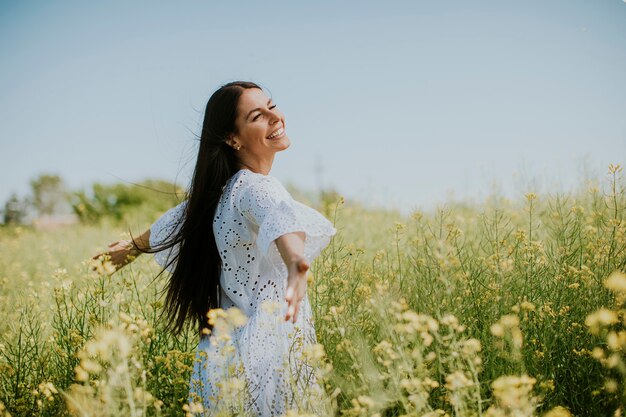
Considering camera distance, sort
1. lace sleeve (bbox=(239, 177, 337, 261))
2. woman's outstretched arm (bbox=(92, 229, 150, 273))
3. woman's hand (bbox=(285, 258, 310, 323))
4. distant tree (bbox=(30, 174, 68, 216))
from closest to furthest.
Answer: woman's hand (bbox=(285, 258, 310, 323)) → lace sleeve (bbox=(239, 177, 337, 261)) → woman's outstretched arm (bbox=(92, 229, 150, 273)) → distant tree (bbox=(30, 174, 68, 216))

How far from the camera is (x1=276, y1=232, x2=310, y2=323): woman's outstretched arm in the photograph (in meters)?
1.48

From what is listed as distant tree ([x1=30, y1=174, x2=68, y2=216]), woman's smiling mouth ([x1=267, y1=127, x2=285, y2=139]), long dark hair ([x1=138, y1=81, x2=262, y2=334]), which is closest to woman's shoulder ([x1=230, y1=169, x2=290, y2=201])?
long dark hair ([x1=138, y1=81, x2=262, y2=334])

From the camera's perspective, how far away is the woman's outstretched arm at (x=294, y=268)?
148cm

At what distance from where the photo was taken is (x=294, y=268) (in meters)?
1.54

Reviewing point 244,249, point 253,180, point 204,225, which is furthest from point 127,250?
point 253,180

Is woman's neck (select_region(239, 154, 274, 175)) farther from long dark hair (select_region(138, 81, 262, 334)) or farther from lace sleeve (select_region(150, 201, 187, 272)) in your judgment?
lace sleeve (select_region(150, 201, 187, 272))

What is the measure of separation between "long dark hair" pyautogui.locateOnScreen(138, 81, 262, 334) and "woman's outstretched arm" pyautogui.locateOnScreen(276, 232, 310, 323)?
58 cm

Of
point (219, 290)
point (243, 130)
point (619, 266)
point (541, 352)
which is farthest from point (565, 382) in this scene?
point (243, 130)

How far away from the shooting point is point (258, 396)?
1819mm

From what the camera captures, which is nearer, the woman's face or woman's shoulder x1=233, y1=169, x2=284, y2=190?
woman's shoulder x1=233, y1=169, x2=284, y2=190

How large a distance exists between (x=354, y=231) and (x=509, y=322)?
3.97 meters

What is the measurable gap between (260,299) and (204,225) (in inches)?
17.2

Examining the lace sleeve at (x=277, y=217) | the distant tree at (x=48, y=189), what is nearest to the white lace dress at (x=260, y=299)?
the lace sleeve at (x=277, y=217)

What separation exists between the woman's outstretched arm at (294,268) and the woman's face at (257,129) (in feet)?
2.19
